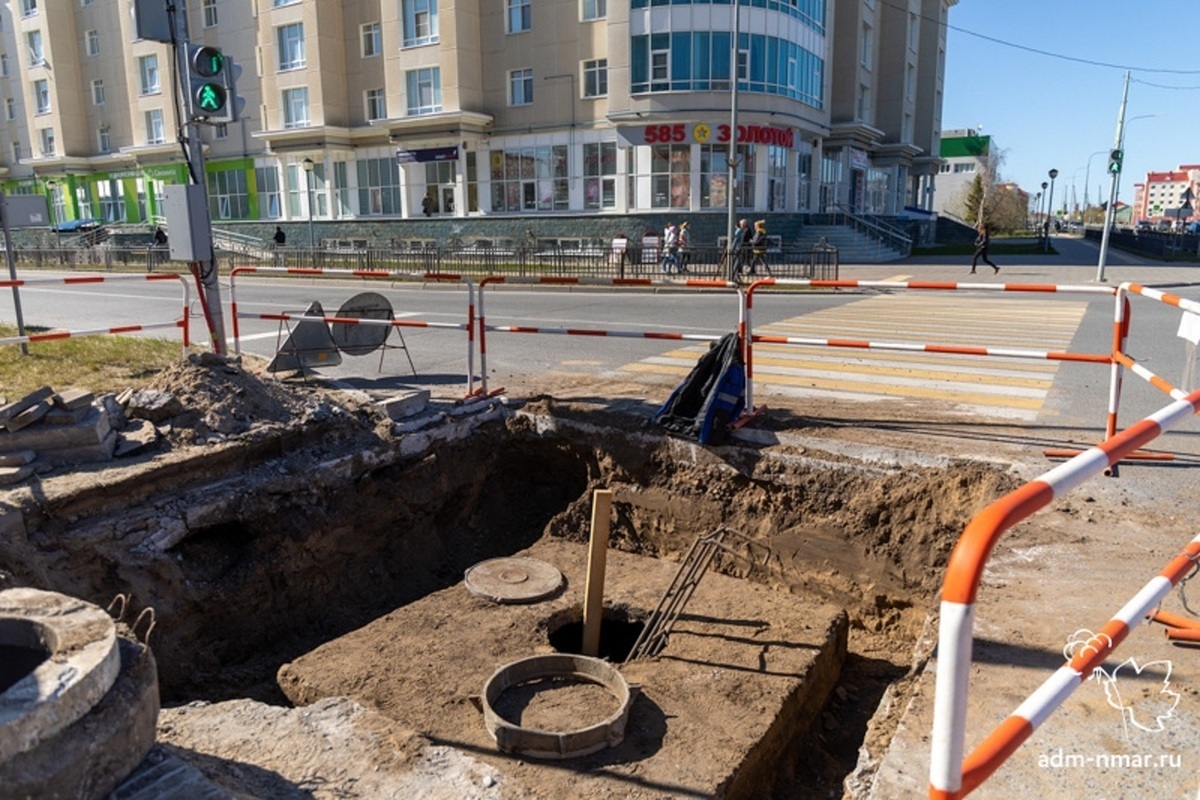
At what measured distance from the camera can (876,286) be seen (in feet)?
23.6

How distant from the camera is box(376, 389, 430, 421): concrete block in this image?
26.0ft

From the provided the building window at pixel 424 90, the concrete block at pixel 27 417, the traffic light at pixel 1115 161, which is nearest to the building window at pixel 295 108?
the building window at pixel 424 90

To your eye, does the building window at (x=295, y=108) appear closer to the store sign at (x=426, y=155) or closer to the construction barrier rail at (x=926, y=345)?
the store sign at (x=426, y=155)

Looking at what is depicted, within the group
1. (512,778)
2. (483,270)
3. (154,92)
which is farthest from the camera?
(154,92)

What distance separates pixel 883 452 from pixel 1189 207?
3711 centimetres

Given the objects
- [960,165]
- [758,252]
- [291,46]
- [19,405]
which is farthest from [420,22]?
[960,165]

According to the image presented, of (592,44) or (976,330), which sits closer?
(976,330)

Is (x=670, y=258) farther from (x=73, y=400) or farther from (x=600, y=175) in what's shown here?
(x=73, y=400)

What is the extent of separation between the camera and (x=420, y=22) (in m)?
38.3

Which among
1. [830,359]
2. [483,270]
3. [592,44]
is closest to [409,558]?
[830,359]

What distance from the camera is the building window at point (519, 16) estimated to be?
1444 inches

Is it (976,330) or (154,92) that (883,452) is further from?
(154,92)

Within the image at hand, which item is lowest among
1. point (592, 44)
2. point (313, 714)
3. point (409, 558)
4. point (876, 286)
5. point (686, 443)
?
point (409, 558)

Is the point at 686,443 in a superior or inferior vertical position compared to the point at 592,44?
inferior
